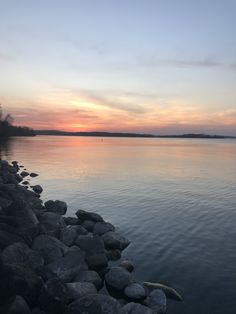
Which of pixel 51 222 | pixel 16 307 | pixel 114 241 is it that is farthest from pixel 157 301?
pixel 51 222

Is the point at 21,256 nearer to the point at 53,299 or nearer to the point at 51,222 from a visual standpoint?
the point at 53,299

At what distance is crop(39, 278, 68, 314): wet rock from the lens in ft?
34.9

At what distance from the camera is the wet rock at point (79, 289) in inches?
455

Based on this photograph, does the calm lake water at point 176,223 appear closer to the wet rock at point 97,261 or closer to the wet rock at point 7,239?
the wet rock at point 97,261

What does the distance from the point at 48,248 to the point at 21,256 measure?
74.6 inches

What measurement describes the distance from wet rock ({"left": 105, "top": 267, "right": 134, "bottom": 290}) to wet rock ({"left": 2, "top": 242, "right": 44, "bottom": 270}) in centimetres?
271

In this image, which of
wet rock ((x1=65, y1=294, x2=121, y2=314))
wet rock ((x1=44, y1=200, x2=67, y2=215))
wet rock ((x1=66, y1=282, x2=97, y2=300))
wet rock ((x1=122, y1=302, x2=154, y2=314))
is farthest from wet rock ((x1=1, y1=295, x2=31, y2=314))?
wet rock ((x1=44, y1=200, x2=67, y2=215))

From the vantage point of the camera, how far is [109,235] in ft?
59.1

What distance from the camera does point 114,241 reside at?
1769 cm

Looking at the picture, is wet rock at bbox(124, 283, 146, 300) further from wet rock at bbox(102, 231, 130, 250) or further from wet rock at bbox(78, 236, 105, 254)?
wet rock at bbox(102, 231, 130, 250)

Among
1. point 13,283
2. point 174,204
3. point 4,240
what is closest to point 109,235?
point 4,240

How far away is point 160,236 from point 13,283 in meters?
10.4

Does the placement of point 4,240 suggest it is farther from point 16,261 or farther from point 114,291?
point 114,291

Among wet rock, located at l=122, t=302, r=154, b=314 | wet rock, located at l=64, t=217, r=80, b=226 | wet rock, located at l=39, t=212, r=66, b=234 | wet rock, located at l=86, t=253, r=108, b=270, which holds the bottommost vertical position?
wet rock, located at l=122, t=302, r=154, b=314
